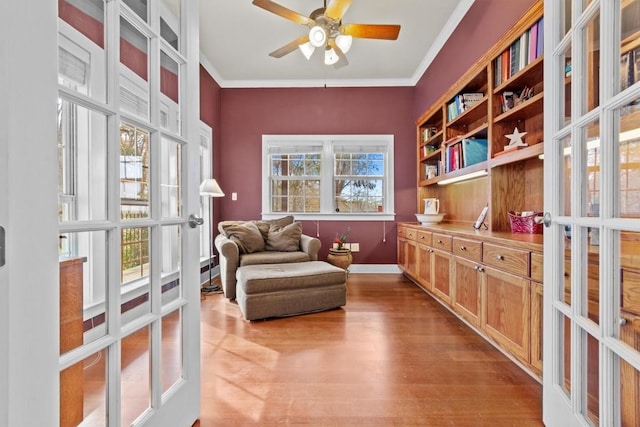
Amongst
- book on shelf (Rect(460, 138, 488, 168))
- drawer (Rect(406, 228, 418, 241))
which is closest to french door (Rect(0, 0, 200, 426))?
book on shelf (Rect(460, 138, 488, 168))

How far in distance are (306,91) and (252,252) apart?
2.59 m

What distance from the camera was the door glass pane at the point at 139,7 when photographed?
102 cm

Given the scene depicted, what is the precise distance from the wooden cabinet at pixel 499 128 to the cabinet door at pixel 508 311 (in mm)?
657

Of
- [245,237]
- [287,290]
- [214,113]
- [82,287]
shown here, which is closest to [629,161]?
[82,287]

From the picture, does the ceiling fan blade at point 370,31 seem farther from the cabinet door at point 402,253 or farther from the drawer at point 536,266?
the cabinet door at point 402,253

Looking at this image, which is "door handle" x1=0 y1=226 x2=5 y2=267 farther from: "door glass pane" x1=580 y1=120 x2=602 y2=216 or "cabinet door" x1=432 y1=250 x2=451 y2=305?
"cabinet door" x1=432 y1=250 x2=451 y2=305

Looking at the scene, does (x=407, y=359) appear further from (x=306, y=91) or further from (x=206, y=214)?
(x=306, y=91)

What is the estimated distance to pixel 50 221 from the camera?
0.73 m

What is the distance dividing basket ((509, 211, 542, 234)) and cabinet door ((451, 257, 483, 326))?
402 millimetres

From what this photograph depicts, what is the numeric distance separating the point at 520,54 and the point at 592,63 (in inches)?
54.5

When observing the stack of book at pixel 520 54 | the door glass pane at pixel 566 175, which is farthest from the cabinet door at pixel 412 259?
the door glass pane at pixel 566 175

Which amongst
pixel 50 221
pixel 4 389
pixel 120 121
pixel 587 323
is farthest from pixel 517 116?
pixel 4 389

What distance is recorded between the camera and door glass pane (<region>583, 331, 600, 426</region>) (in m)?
1.02

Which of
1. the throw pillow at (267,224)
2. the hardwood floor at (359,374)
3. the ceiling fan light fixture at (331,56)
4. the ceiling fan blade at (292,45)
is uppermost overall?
the ceiling fan blade at (292,45)
